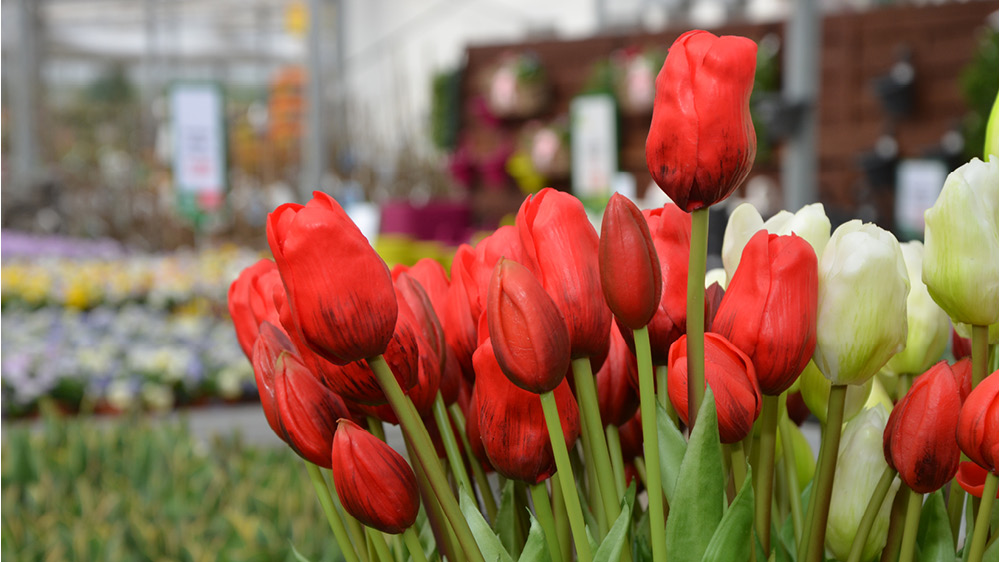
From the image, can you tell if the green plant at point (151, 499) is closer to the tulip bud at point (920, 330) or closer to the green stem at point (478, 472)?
the green stem at point (478, 472)

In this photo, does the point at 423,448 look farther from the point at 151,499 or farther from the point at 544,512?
the point at 151,499

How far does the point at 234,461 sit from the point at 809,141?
1.82m

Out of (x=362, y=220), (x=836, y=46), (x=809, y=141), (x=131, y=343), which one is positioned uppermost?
(x=836, y=46)

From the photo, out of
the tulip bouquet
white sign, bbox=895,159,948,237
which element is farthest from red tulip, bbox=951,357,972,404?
white sign, bbox=895,159,948,237

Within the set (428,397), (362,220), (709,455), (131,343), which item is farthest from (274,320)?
(131,343)

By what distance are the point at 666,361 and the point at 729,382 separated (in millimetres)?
62

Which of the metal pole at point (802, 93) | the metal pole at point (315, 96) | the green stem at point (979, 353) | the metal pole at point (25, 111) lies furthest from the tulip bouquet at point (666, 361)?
the metal pole at point (25, 111)

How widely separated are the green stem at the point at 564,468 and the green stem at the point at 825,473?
0.32ft

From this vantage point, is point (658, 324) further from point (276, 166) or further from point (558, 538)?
point (276, 166)

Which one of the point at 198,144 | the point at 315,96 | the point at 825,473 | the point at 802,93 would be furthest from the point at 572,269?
the point at 198,144

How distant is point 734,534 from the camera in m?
0.32

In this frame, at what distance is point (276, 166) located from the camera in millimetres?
9805

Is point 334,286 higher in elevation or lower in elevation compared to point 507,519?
higher

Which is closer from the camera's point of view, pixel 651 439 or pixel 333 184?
pixel 651 439
